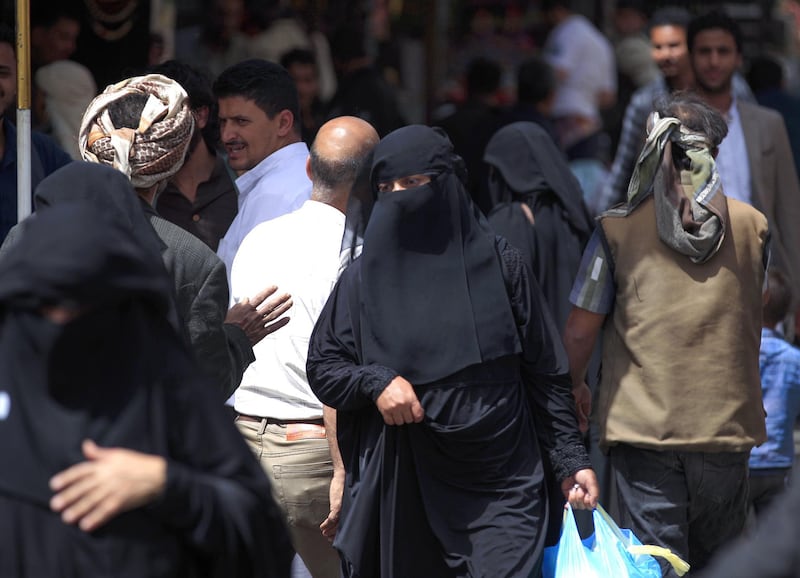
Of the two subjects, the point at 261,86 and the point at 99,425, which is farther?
the point at 261,86

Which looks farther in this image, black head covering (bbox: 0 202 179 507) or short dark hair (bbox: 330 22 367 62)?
short dark hair (bbox: 330 22 367 62)

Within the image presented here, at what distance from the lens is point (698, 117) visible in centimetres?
466

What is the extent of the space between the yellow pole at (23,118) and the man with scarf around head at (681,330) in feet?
5.76

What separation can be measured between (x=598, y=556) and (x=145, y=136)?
167 centimetres

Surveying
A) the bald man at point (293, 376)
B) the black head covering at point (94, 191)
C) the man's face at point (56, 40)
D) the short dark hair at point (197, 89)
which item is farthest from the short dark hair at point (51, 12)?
the black head covering at point (94, 191)

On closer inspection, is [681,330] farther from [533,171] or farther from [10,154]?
[10,154]

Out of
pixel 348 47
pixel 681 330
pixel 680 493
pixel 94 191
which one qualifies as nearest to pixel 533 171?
pixel 681 330

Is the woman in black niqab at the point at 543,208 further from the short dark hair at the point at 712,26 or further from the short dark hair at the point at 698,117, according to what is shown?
the short dark hair at the point at 698,117

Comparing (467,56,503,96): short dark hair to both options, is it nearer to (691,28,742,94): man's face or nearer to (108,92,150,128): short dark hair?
(691,28,742,94): man's face

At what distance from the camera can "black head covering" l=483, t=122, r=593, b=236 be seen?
633 centimetres

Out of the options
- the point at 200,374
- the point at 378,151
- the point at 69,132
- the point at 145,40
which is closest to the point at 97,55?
the point at 145,40

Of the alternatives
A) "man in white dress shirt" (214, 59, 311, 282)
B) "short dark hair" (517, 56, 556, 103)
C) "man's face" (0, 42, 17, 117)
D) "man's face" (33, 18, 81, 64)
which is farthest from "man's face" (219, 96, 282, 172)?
"short dark hair" (517, 56, 556, 103)

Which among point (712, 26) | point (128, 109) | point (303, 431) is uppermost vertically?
point (712, 26)

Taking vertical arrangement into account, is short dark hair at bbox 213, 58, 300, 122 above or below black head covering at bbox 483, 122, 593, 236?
above
